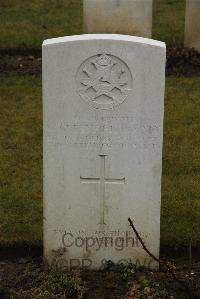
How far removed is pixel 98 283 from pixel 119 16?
5.99 metres

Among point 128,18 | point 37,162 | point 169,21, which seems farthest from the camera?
point 169,21

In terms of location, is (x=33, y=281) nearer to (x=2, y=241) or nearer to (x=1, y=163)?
(x=2, y=241)

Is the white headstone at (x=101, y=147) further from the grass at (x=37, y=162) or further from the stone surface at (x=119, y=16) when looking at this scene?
the stone surface at (x=119, y=16)

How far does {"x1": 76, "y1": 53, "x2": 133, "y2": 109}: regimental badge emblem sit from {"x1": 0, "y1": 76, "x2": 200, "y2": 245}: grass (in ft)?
4.14

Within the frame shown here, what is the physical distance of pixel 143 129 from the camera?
4.76 meters

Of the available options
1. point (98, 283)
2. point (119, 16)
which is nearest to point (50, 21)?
point (119, 16)

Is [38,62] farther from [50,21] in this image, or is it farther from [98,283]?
[98,283]

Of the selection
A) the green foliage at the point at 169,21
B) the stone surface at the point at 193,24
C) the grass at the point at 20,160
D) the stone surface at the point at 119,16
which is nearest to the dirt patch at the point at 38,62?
the stone surface at the point at 193,24

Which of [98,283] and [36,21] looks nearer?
[98,283]

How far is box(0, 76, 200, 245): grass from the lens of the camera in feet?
18.7

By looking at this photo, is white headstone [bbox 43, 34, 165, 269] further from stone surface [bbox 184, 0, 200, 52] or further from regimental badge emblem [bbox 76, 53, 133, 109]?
stone surface [bbox 184, 0, 200, 52]

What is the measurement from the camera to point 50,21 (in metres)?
12.5

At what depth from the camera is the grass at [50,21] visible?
36.8 feet

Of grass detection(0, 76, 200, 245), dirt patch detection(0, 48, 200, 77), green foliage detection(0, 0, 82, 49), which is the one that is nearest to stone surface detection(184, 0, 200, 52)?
dirt patch detection(0, 48, 200, 77)
